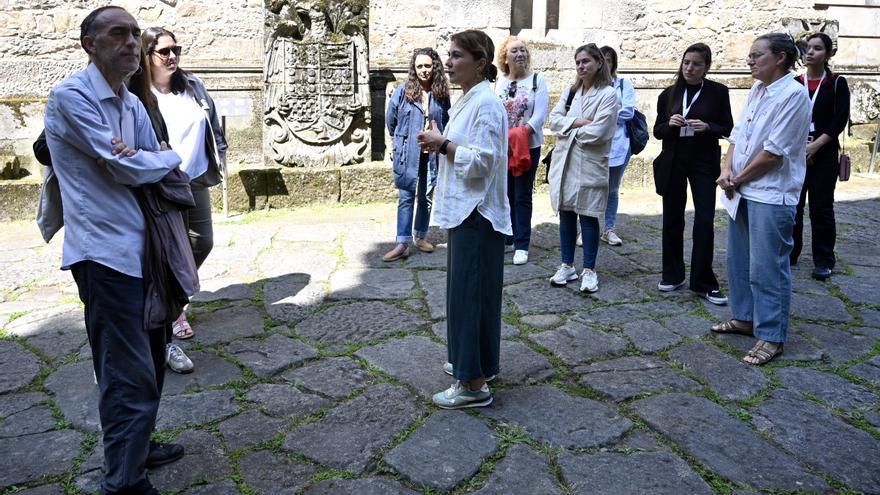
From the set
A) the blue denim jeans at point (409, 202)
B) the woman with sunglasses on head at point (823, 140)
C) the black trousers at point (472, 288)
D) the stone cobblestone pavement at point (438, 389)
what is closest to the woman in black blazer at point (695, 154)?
the stone cobblestone pavement at point (438, 389)

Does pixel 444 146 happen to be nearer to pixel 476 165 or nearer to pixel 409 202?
pixel 476 165

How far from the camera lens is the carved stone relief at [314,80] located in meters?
7.41

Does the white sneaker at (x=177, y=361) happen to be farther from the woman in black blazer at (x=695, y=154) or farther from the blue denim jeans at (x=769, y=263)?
the woman in black blazer at (x=695, y=154)

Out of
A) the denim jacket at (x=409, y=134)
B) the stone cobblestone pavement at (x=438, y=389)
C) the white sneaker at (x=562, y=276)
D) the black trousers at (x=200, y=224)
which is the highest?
the denim jacket at (x=409, y=134)

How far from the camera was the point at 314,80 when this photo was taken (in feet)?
24.7

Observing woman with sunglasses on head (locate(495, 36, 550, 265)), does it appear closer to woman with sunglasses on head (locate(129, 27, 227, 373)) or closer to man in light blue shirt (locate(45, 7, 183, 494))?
woman with sunglasses on head (locate(129, 27, 227, 373))

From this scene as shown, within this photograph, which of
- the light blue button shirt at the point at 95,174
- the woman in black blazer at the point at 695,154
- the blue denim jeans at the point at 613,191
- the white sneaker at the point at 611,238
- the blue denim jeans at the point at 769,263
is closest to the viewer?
the light blue button shirt at the point at 95,174

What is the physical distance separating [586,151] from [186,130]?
2.49 meters

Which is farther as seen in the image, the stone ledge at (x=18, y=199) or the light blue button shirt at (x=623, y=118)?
the stone ledge at (x=18, y=199)

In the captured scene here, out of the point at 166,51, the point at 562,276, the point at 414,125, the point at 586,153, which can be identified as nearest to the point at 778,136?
the point at 586,153

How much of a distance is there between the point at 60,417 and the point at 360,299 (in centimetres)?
201

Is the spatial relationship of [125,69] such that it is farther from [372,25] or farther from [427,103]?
[372,25]

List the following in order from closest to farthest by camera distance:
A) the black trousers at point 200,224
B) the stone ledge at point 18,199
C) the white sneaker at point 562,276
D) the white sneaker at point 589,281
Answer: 1. the black trousers at point 200,224
2. the white sneaker at point 589,281
3. the white sneaker at point 562,276
4. the stone ledge at point 18,199

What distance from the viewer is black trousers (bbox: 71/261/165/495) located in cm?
247
